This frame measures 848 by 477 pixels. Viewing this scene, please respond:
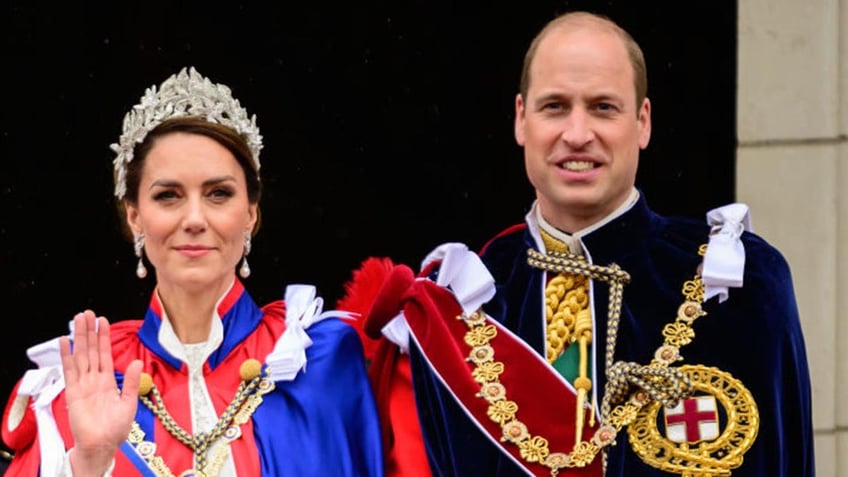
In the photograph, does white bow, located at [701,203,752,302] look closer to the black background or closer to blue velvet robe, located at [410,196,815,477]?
blue velvet robe, located at [410,196,815,477]

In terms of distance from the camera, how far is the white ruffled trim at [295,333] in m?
5.08

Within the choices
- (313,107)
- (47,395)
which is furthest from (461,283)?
(313,107)

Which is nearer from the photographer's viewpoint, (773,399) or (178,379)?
(773,399)

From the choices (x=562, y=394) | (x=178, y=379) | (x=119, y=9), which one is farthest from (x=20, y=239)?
(x=562, y=394)

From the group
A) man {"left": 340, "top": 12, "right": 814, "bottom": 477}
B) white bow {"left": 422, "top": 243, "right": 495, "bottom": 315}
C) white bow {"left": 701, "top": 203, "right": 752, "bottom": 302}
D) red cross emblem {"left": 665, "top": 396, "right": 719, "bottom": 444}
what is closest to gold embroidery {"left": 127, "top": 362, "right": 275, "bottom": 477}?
man {"left": 340, "top": 12, "right": 814, "bottom": 477}

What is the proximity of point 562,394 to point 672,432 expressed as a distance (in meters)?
0.26

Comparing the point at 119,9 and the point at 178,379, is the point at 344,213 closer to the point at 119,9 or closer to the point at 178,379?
the point at 119,9

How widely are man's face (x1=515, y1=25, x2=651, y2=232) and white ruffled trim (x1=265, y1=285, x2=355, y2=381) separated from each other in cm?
65

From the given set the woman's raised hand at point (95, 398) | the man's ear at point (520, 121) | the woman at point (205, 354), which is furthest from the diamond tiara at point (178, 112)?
the man's ear at point (520, 121)

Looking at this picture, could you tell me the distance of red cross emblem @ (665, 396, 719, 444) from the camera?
190 inches

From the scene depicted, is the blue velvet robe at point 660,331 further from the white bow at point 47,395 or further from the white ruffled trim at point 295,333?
the white bow at point 47,395

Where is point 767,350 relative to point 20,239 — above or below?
below

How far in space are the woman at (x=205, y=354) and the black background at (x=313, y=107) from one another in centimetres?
179

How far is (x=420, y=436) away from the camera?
507cm
